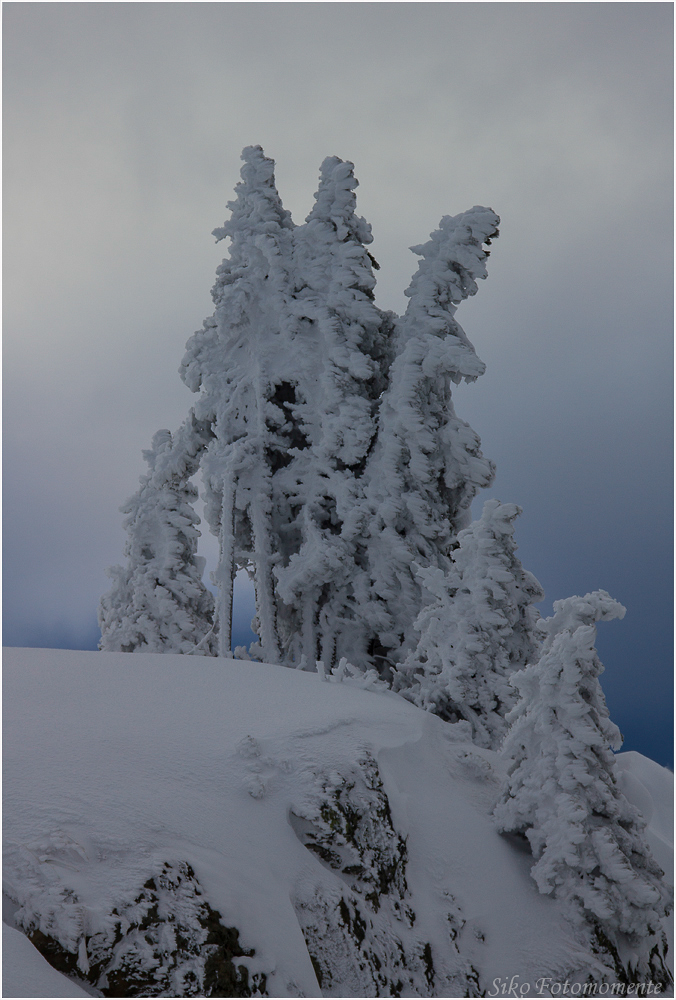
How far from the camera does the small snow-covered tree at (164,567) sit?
17797 millimetres

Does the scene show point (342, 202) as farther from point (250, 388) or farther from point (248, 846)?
point (248, 846)

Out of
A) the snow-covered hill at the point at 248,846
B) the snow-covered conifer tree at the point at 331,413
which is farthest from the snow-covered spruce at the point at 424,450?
the snow-covered hill at the point at 248,846

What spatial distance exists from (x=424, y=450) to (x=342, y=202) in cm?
660

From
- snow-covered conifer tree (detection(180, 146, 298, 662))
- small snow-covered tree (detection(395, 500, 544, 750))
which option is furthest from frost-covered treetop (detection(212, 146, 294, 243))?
small snow-covered tree (detection(395, 500, 544, 750))

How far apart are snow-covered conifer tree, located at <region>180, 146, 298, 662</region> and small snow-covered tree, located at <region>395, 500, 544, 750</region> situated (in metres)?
5.02

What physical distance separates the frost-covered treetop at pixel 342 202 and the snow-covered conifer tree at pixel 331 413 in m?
0.02

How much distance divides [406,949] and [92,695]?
4.05 meters

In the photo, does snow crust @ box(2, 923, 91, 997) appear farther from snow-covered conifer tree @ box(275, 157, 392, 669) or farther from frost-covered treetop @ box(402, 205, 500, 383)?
frost-covered treetop @ box(402, 205, 500, 383)

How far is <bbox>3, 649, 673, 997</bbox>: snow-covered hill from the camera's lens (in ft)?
15.0

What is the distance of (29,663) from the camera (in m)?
9.13

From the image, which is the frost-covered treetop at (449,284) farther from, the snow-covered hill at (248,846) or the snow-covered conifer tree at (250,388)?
the snow-covered hill at (248,846)

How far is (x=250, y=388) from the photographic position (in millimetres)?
16938

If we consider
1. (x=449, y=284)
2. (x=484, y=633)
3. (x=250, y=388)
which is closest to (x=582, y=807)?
(x=484, y=633)

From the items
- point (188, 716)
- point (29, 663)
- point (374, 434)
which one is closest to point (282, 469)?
point (374, 434)
